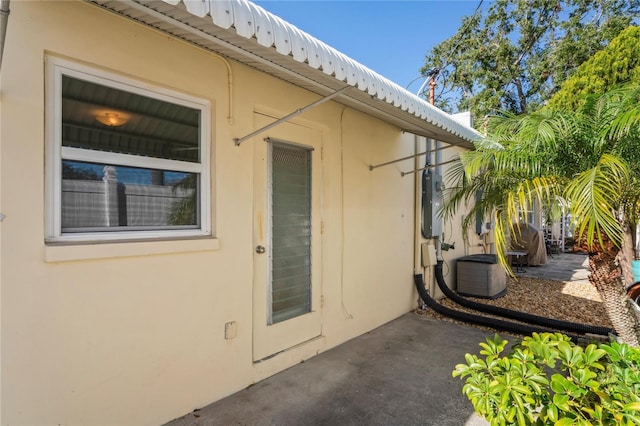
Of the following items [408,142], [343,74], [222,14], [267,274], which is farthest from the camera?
[408,142]

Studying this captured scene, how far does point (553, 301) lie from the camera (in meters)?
7.31

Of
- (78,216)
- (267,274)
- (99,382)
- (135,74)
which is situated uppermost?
(135,74)

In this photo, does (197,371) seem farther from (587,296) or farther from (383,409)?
(587,296)

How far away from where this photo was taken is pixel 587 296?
25.3ft

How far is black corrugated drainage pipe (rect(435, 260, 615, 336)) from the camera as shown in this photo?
201 inches

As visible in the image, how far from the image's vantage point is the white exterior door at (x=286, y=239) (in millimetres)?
3772

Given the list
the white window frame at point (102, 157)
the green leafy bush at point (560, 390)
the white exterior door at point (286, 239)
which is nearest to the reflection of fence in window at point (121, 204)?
the white window frame at point (102, 157)

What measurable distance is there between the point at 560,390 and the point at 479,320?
3.97 m

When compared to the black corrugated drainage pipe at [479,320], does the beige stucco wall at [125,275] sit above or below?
above

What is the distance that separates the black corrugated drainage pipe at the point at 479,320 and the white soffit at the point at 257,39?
3.66 meters

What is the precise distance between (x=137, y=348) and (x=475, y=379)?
257 centimetres

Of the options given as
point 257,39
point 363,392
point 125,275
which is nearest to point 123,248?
point 125,275

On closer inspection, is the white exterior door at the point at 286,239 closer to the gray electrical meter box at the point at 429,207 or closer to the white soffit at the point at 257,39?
the white soffit at the point at 257,39

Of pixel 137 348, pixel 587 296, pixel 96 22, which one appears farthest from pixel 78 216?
pixel 587 296
